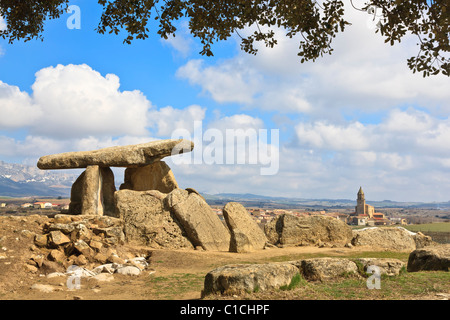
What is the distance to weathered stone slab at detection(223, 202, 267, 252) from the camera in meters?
16.7

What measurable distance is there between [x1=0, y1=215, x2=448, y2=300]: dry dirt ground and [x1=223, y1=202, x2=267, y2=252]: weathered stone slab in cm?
67

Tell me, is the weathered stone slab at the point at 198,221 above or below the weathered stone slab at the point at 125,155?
below

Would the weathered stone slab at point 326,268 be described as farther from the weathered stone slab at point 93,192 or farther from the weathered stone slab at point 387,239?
the weathered stone slab at point 93,192

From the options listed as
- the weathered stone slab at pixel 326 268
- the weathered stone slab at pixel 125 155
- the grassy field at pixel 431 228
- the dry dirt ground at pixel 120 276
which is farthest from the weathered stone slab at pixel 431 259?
the grassy field at pixel 431 228

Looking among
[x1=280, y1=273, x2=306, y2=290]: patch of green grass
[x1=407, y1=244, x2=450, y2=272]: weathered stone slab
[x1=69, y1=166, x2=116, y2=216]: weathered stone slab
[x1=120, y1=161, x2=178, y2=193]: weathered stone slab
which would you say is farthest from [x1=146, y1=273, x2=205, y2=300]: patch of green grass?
[x1=120, y1=161, x2=178, y2=193]: weathered stone slab

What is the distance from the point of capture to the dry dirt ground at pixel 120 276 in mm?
9688

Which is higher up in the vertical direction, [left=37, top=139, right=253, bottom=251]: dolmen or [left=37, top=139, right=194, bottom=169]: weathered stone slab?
[left=37, top=139, right=194, bottom=169]: weathered stone slab

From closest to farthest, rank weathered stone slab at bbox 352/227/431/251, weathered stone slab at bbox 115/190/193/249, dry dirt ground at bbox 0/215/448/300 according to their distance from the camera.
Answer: dry dirt ground at bbox 0/215/448/300
weathered stone slab at bbox 115/190/193/249
weathered stone slab at bbox 352/227/431/251

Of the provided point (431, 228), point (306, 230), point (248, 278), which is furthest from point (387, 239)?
point (431, 228)

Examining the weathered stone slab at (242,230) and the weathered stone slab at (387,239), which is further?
the weathered stone slab at (387,239)

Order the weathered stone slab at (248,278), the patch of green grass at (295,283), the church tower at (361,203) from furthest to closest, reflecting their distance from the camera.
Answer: the church tower at (361,203) → the patch of green grass at (295,283) → the weathered stone slab at (248,278)

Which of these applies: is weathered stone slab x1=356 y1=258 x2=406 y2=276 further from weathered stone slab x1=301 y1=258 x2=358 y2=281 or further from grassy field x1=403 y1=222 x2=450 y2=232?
grassy field x1=403 y1=222 x2=450 y2=232

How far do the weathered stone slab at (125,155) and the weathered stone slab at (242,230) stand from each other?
4.04m
